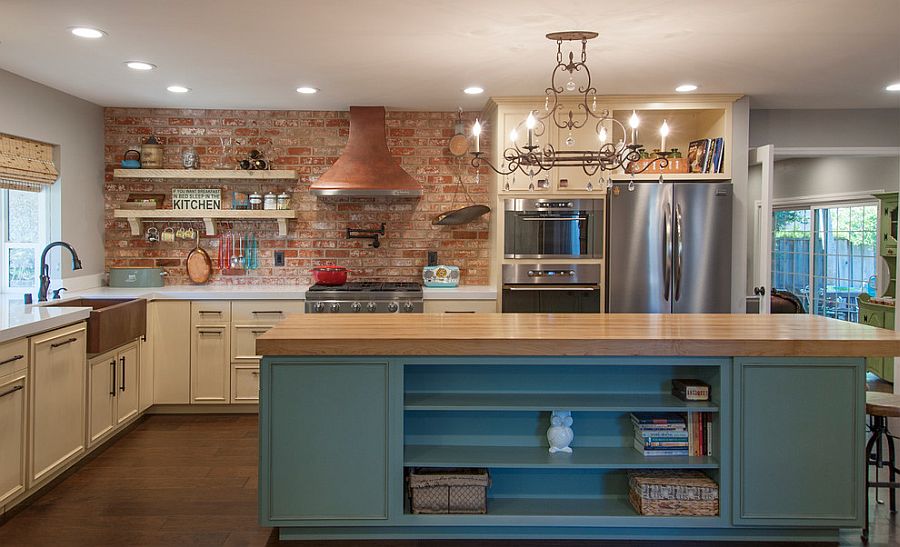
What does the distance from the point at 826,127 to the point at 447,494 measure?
14.7 ft

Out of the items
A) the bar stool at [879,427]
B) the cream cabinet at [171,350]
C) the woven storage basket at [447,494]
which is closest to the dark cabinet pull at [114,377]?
the cream cabinet at [171,350]

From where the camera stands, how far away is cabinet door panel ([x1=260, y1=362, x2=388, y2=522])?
289cm

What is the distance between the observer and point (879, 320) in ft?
20.2

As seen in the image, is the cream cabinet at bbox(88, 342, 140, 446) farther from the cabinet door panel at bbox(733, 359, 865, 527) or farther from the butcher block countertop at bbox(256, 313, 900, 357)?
the cabinet door panel at bbox(733, 359, 865, 527)

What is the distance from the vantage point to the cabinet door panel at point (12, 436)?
309cm

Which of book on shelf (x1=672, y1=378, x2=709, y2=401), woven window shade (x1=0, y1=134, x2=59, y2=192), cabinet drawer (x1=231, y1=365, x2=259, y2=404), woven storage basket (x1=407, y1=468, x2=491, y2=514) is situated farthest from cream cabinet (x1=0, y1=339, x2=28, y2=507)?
book on shelf (x1=672, y1=378, x2=709, y2=401)

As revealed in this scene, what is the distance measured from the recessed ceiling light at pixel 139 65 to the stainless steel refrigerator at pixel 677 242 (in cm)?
306

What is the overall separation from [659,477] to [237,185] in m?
4.05

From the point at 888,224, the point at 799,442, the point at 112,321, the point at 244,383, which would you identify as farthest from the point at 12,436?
the point at 888,224

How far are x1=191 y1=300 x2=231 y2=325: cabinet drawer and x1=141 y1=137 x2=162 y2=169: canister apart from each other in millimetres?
1228

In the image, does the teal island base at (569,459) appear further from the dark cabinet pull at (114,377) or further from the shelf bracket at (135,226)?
the shelf bracket at (135,226)

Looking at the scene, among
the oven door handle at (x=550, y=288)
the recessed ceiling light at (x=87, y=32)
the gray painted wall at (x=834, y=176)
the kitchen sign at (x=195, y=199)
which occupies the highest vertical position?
the recessed ceiling light at (x=87, y=32)

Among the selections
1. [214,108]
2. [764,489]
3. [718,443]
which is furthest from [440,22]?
[214,108]

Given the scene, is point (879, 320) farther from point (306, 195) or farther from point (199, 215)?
point (199, 215)
